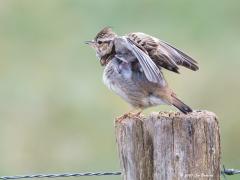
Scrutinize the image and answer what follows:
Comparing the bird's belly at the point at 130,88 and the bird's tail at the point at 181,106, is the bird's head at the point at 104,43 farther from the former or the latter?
the bird's tail at the point at 181,106

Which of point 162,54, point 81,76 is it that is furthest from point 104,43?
point 81,76

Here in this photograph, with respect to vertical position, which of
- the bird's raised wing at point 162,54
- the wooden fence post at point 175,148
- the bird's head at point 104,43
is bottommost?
the wooden fence post at point 175,148

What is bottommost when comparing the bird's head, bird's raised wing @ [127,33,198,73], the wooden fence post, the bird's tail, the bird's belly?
the wooden fence post

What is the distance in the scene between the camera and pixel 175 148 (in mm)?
6363

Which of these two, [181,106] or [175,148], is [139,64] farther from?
[175,148]

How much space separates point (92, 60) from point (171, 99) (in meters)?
7.70

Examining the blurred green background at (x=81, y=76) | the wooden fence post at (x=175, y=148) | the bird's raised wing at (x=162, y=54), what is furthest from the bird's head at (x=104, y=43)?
the blurred green background at (x=81, y=76)

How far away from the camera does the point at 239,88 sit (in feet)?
44.9

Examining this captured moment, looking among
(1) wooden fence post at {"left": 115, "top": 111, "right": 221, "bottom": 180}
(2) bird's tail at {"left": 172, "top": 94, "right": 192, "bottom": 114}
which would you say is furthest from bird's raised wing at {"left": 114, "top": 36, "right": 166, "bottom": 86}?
(1) wooden fence post at {"left": 115, "top": 111, "right": 221, "bottom": 180}

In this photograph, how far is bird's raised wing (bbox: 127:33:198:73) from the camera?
301 inches

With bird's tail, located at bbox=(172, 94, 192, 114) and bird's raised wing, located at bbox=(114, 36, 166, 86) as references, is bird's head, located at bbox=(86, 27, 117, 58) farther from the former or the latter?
bird's tail, located at bbox=(172, 94, 192, 114)

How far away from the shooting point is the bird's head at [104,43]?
8.32 meters

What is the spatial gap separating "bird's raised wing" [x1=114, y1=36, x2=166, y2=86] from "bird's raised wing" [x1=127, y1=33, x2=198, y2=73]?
0.27ft

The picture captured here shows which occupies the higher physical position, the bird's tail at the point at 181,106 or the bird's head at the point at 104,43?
the bird's head at the point at 104,43
